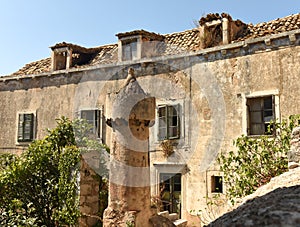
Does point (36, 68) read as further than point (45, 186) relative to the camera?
Yes

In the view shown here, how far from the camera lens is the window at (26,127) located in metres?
16.0

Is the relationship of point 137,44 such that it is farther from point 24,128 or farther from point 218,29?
point 24,128

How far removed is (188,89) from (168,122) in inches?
54.0

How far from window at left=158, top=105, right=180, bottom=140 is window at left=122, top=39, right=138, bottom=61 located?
2.45 meters

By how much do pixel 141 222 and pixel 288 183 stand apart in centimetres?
285

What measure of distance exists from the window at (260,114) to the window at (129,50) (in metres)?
4.97

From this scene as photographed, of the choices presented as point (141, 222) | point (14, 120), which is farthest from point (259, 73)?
point (14, 120)

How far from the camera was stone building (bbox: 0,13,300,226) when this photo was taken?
1093cm

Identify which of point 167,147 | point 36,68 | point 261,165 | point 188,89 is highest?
point 36,68

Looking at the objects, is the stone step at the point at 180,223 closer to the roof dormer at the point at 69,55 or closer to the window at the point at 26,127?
the window at the point at 26,127

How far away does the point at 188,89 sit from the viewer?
12664 millimetres

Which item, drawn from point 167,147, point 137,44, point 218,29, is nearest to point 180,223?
point 167,147

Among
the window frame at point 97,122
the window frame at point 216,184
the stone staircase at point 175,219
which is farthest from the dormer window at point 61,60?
the window frame at point 216,184

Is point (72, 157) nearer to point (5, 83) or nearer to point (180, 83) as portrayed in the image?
point (180, 83)
